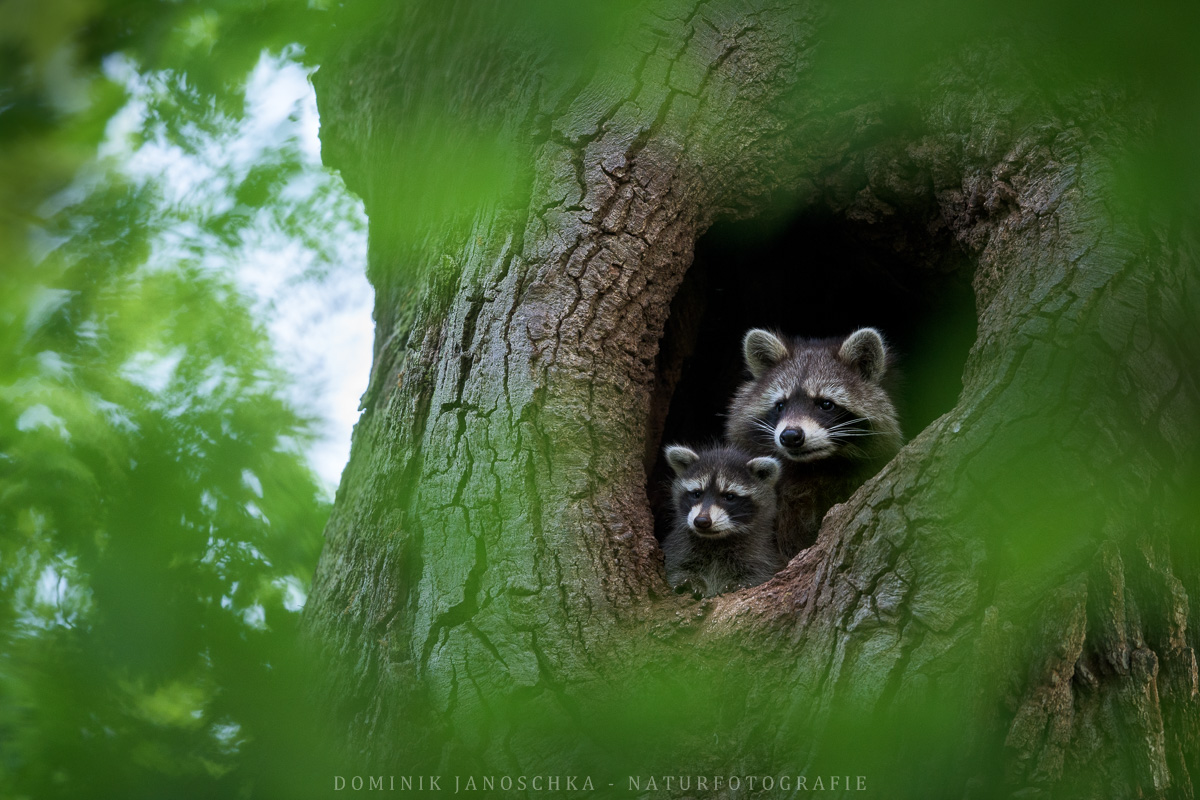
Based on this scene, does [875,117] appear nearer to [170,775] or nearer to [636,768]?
[636,768]

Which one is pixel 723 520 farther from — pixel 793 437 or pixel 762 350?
pixel 762 350

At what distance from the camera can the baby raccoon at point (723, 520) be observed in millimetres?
4738

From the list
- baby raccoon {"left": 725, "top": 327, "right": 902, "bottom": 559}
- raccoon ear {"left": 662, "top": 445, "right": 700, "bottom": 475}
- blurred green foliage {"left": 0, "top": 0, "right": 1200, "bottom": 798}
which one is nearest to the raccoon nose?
baby raccoon {"left": 725, "top": 327, "right": 902, "bottom": 559}

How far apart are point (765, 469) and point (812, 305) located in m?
1.27

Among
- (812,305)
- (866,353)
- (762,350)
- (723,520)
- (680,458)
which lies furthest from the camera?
(812,305)

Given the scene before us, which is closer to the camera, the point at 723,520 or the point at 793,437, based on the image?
the point at 793,437

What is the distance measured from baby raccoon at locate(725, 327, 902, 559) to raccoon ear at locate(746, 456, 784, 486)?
0.21 feet

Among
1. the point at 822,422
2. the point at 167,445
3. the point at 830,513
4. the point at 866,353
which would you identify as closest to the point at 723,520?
the point at 822,422

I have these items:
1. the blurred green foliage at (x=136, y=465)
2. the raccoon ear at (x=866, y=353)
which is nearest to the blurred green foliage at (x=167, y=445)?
the blurred green foliage at (x=136, y=465)

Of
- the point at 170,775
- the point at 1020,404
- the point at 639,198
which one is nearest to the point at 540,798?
the point at 170,775

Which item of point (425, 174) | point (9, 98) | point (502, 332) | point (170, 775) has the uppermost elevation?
point (425, 174)

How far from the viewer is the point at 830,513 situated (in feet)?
10.0

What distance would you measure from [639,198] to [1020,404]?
1601mm

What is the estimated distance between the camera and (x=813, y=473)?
4906 mm
